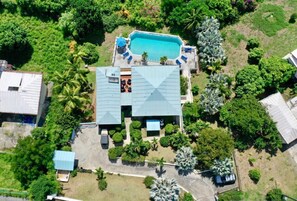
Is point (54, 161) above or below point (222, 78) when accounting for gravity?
below

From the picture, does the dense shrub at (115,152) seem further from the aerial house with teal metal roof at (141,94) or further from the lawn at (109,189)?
the aerial house with teal metal roof at (141,94)

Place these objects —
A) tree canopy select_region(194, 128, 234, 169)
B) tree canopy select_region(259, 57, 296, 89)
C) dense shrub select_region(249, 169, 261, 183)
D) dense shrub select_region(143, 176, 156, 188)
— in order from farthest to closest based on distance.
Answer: tree canopy select_region(259, 57, 296, 89), dense shrub select_region(249, 169, 261, 183), dense shrub select_region(143, 176, 156, 188), tree canopy select_region(194, 128, 234, 169)

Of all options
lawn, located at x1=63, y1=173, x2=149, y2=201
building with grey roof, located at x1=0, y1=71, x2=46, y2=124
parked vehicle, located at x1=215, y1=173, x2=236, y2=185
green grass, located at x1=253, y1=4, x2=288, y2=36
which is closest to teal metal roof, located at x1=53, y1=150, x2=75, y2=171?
lawn, located at x1=63, y1=173, x2=149, y2=201

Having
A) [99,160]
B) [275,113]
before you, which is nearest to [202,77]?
[275,113]

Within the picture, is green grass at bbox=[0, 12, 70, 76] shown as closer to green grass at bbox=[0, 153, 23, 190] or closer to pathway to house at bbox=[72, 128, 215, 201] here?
pathway to house at bbox=[72, 128, 215, 201]

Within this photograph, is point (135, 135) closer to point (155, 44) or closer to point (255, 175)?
point (155, 44)

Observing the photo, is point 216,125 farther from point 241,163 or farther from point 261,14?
point 261,14

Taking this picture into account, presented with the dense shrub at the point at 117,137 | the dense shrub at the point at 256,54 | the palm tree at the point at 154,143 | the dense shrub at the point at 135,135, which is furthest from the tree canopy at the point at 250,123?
the dense shrub at the point at 117,137
